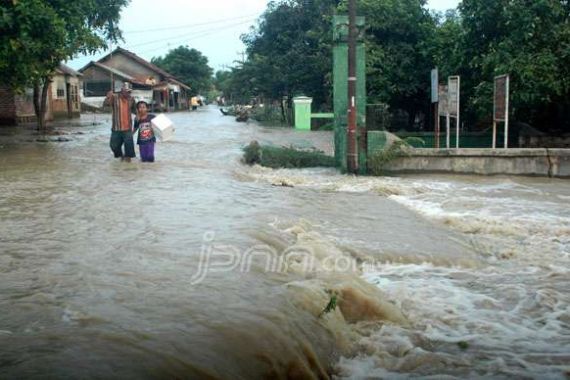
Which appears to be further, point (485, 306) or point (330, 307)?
point (485, 306)

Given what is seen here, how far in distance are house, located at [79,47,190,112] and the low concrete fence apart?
1468 inches

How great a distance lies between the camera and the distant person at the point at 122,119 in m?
12.8

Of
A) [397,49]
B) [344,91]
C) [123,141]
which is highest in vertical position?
[397,49]

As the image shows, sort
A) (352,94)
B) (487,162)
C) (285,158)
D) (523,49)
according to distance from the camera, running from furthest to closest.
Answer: (523,49) < (285,158) < (487,162) < (352,94)

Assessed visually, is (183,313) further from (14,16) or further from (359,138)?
(14,16)

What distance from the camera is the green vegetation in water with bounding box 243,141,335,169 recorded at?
14797mm

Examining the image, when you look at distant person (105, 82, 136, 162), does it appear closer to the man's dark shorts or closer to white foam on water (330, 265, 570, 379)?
the man's dark shorts

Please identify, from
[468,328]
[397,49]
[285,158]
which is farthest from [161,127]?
[397,49]

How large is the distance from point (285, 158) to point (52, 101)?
2390cm

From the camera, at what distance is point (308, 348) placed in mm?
4098

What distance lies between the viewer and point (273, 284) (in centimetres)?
525

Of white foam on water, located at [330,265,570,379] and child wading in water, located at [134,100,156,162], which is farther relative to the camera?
child wading in water, located at [134,100,156,162]

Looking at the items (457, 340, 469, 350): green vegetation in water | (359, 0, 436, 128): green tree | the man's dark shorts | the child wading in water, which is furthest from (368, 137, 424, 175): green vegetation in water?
(457, 340, 469, 350): green vegetation in water

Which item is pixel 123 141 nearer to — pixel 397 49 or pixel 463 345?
pixel 463 345
